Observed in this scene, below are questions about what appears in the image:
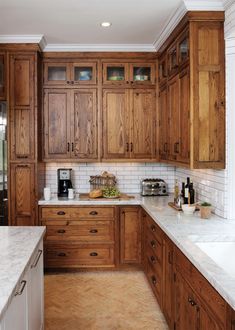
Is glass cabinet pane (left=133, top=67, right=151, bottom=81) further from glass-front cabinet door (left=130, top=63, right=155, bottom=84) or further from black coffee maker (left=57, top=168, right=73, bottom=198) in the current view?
black coffee maker (left=57, top=168, right=73, bottom=198)

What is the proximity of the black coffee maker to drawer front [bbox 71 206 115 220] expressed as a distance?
1.42 ft

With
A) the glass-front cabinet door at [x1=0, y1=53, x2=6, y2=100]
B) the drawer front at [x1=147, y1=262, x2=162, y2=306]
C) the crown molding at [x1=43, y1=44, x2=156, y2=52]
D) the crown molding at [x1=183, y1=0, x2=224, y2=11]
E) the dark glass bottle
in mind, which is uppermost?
the crown molding at [x1=43, y1=44, x2=156, y2=52]

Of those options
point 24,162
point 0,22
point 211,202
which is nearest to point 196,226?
point 211,202

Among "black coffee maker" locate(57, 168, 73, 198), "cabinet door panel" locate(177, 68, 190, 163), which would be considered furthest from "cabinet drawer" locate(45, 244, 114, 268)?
"cabinet door panel" locate(177, 68, 190, 163)

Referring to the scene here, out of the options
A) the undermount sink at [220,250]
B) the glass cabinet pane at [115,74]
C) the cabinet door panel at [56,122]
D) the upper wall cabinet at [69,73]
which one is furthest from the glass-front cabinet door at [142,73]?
the undermount sink at [220,250]

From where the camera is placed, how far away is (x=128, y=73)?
4.92 metres

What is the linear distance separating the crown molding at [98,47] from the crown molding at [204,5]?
153cm

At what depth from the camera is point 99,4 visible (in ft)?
11.2

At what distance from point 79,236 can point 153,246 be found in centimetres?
118

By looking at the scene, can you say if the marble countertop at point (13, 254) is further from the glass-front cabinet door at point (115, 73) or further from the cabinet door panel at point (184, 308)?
the glass-front cabinet door at point (115, 73)

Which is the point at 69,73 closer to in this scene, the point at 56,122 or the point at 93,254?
the point at 56,122

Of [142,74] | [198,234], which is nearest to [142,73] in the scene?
[142,74]

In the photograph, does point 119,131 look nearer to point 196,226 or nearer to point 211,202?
point 211,202

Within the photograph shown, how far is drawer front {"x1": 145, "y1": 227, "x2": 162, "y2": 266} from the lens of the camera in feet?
11.6
